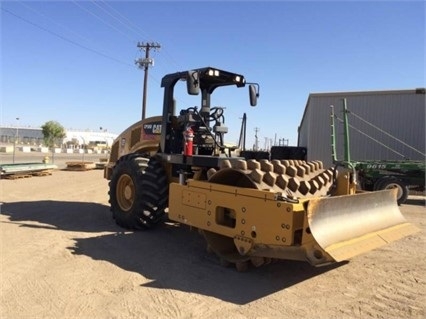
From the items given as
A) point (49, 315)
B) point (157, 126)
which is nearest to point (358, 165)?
point (157, 126)

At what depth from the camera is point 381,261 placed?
6.02 metres

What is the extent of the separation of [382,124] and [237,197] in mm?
16424

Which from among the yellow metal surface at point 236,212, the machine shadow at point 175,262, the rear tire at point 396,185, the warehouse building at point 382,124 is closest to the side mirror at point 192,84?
the yellow metal surface at point 236,212

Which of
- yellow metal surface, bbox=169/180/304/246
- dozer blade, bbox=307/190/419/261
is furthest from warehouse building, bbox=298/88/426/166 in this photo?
yellow metal surface, bbox=169/180/304/246

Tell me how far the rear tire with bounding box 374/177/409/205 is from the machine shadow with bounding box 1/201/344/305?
26.7 ft

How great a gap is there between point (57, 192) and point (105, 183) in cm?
358

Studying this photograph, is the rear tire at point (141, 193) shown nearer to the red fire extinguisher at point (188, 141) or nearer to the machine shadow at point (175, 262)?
the machine shadow at point (175, 262)

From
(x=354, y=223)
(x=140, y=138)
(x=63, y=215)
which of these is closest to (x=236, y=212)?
(x=354, y=223)

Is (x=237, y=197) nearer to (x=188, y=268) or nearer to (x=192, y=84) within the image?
(x=188, y=268)

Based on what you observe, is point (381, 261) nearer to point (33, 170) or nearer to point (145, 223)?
point (145, 223)

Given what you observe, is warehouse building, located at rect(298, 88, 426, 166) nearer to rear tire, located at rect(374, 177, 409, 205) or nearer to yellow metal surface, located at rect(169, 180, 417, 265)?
rear tire, located at rect(374, 177, 409, 205)

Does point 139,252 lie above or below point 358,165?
below

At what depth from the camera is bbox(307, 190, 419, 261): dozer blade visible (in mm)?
4656

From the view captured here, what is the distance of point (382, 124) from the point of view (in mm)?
19703
